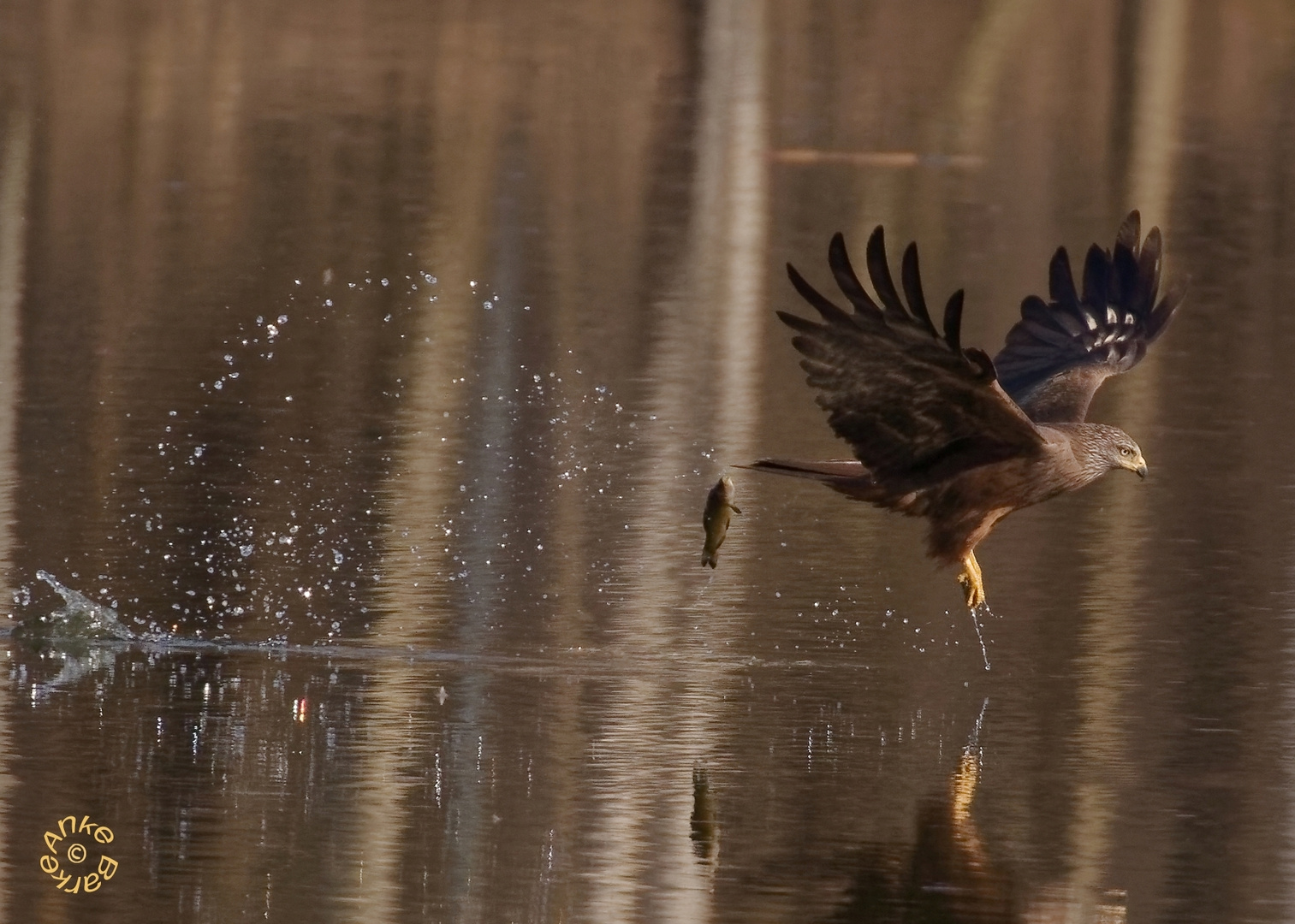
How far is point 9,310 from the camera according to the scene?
16.3 meters

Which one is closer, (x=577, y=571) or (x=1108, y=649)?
(x=1108, y=649)

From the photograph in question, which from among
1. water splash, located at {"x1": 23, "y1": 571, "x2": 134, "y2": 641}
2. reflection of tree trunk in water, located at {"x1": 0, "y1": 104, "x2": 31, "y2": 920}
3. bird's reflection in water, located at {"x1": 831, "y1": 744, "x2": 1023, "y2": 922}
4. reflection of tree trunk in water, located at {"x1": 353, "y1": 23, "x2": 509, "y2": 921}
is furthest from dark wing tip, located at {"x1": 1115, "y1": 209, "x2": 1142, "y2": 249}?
reflection of tree trunk in water, located at {"x1": 0, "y1": 104, "x2": 31, "y2": 920}

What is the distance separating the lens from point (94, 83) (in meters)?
28.4

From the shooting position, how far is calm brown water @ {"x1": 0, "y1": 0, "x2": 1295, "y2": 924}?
25.3 feet

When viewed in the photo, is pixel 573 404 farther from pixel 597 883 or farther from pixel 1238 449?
pixel 597 883

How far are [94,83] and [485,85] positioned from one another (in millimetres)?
4087

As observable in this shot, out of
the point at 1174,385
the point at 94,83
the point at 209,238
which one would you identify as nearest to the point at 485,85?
the point at 94,83

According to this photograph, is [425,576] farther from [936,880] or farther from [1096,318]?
[936,880]

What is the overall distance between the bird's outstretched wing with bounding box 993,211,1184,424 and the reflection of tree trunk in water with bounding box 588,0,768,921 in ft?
4.31

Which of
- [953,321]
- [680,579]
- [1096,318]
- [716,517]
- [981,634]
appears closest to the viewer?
[953,321]

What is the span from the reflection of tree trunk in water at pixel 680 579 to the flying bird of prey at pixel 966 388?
80cm

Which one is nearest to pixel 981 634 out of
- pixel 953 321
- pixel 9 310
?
pixel 953 321

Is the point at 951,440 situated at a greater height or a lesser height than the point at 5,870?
greater

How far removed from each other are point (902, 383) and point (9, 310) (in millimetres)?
8504
